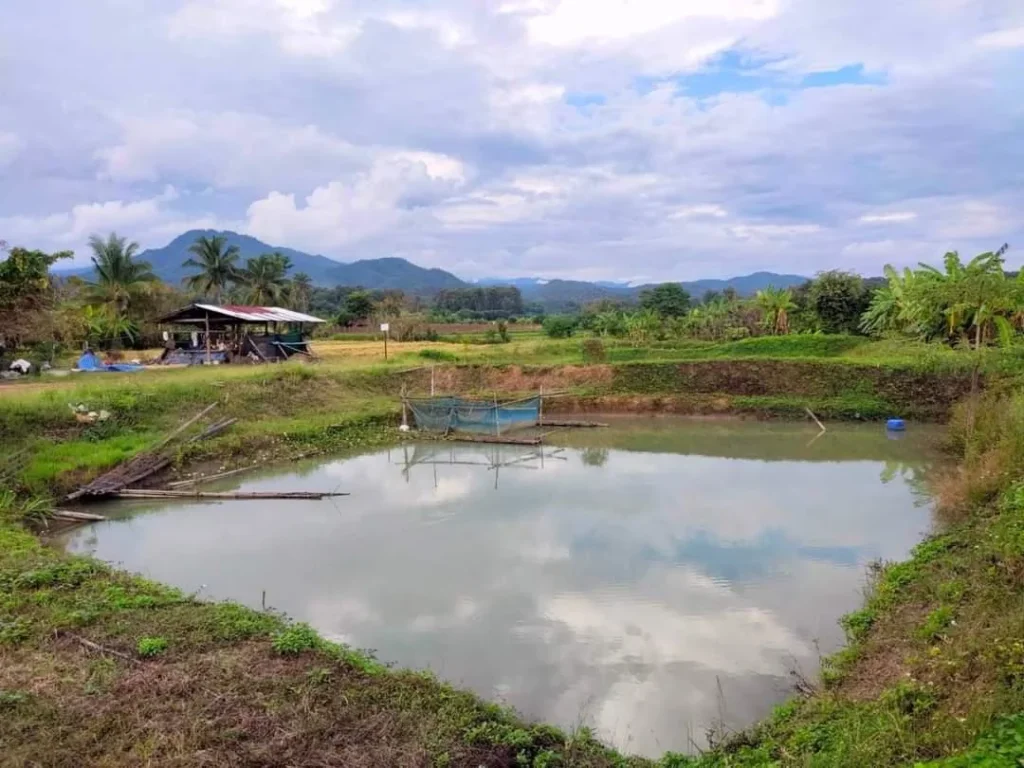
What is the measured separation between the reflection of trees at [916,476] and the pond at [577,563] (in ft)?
0.30

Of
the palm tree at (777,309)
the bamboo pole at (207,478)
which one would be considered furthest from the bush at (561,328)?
the bamboo pole at (207,478)

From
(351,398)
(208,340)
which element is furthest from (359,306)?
(351,398)

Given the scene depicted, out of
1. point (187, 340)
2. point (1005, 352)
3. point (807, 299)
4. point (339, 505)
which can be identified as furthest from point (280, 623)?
point (807, 299)

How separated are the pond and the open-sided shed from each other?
10.2 metres

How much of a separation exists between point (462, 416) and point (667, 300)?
111ft

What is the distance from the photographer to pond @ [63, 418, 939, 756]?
5.72 metres

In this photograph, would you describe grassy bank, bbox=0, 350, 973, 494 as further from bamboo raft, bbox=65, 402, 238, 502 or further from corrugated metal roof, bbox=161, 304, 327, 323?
corrugated metal roof, bbox=161, 304, 327, 323

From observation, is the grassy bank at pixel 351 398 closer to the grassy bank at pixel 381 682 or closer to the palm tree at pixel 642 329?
the grassy bank at pixel 381 682

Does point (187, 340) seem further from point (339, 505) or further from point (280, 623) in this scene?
point (280, 623)

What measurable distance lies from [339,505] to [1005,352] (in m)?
15.6

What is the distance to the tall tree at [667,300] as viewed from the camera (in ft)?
149

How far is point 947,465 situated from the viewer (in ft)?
42.8

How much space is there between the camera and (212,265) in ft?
123

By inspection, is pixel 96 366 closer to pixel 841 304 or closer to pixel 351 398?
pixel 351 398
